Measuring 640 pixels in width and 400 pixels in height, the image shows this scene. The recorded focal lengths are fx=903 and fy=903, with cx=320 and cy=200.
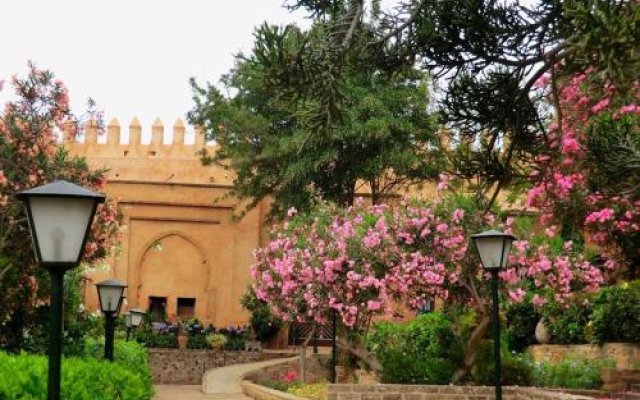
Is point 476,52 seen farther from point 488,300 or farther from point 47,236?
point 488,300

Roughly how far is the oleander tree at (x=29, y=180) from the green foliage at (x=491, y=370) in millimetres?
6379

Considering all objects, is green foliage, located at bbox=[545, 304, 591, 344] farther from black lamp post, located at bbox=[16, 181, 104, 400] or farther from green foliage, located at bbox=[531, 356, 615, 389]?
black lamp post, located at bbox=[16, 181, 104, 400]

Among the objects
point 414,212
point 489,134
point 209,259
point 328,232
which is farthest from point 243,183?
point 489,134

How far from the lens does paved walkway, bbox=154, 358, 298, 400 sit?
20.0 m

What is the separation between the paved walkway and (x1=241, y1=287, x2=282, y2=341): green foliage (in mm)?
2407

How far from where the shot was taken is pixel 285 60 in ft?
19.2

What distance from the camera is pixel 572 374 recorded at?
15383 mm

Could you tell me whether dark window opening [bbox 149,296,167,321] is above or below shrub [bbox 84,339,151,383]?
above

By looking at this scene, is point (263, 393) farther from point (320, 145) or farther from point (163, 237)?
point (163, 237)

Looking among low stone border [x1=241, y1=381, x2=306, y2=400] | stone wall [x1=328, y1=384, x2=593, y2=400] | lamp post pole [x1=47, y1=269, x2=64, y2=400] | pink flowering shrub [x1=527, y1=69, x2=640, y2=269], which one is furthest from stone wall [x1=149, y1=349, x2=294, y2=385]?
lamp post pole [x1=47, y1=269, x2=64, y2=400]

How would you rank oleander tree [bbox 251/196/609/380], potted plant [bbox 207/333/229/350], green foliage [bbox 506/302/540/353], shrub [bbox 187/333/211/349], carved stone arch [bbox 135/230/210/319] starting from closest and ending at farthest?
1. oleander tree [bbox 251/196/609/380]
2. green foliage [bbox 506/302/540/353]
3. potted plant [bbox 207/333/229/350]
4. shrub [bbox 187/333/211/349]
5. carved stone arch [bbox 135/230/210/319]

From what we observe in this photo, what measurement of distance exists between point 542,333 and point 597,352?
8.19 feet

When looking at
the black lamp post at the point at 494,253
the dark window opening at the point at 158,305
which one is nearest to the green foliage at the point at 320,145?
the dark window opening at the point at 158,305

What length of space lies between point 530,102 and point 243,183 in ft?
68.6
